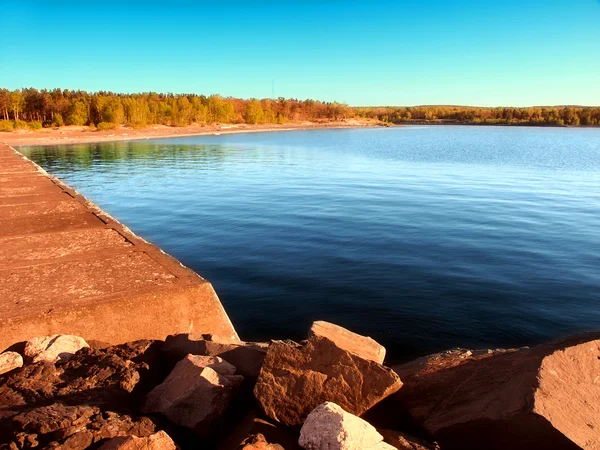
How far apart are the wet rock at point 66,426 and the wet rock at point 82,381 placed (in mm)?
218

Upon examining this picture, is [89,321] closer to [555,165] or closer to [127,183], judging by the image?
[127,183]

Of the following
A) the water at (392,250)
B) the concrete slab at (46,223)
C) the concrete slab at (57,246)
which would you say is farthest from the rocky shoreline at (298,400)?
the concrete slab at (46,223)

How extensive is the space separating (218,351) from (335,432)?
1440 millimetres

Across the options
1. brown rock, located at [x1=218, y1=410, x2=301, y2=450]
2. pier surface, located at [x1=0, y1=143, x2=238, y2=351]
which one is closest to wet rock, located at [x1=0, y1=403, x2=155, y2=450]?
brown rock, located at [x1=218, y1=410, x2=301, y2=450]

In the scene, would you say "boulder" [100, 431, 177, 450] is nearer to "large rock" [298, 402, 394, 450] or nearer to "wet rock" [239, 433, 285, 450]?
"wet rock" [239, 433, 285, 450]

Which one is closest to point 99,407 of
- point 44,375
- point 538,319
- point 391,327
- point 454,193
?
point 44,375

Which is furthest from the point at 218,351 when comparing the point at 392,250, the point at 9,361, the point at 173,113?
the point at 173,113

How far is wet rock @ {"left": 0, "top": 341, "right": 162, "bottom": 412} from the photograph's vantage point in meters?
3.19

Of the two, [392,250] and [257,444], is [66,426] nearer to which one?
[257,444]

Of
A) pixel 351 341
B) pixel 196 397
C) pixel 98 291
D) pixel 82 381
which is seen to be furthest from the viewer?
pixel 98 291

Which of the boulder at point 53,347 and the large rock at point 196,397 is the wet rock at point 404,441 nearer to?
the large rock at point 196,397

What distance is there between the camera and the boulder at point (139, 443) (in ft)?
8.26

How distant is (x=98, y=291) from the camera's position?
176 inches

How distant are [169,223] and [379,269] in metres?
7.06
